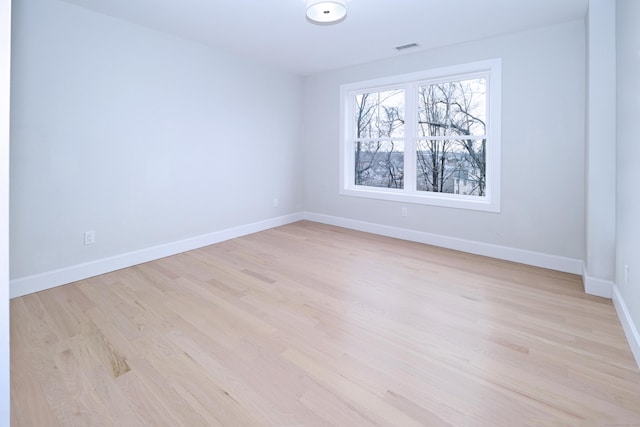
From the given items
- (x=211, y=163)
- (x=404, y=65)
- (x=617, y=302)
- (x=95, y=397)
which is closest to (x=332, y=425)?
(x=95, y=397)

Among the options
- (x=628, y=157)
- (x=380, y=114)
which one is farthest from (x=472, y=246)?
(x=380, y=114)

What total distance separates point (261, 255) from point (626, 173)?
3.24 m

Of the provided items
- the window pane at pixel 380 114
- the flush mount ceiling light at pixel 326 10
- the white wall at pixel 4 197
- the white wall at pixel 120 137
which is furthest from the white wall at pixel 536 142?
the white wall at pixel 4 197

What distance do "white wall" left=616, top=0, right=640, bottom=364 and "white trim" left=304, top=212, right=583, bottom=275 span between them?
2.69 ft

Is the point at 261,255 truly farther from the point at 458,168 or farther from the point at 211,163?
the point at 458,168

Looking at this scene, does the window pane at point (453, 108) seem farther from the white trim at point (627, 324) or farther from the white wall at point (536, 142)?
the white trim at point (627, 324)

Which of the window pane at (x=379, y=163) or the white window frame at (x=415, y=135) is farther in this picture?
the window pane at (x=379, y=163)

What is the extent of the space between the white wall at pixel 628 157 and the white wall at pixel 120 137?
3.83 metres

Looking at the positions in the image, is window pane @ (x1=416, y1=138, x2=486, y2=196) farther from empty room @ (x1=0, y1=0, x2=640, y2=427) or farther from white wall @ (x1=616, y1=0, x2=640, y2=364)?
white wall @ (x1=616, y1=0, x2=640, y2=364)

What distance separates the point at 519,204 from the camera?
346 cm

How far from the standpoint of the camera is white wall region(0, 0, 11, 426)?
77 centimetres

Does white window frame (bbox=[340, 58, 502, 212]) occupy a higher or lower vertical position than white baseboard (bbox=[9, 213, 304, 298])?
higher

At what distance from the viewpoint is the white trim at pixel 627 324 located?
1816 millimetres

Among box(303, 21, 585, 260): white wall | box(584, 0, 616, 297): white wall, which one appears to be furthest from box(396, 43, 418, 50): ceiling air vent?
box(584, 0, 616, 297): white wall
